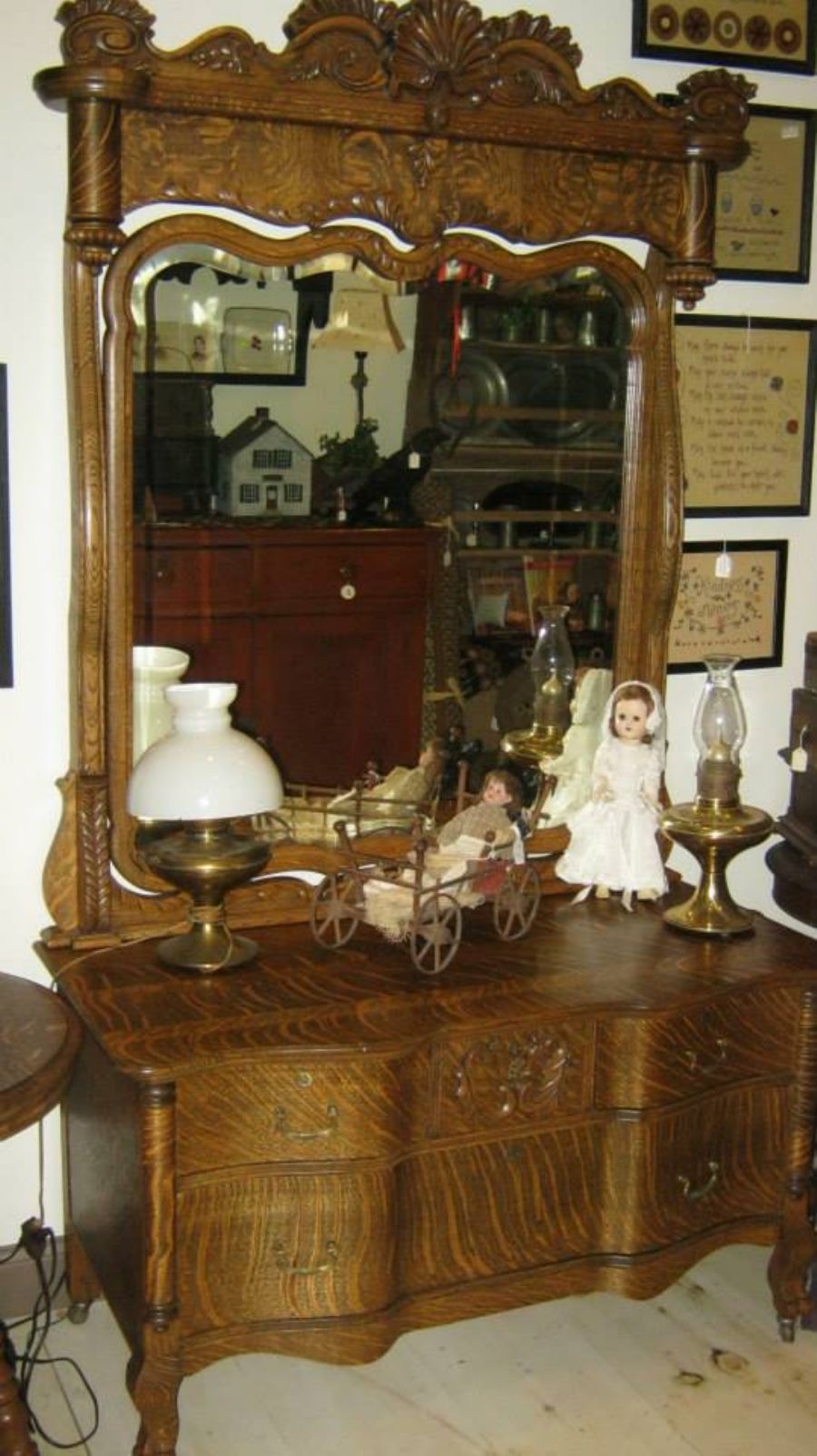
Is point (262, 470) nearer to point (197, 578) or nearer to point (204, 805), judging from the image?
point (197, 578)

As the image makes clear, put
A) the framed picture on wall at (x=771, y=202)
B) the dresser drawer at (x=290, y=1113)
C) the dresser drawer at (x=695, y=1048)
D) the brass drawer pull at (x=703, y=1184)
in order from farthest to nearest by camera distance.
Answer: the framed picture on wall at (x=771, y=202)
the brass drawer pull at (x=703, y=1184)
the dresser drawer at (x=695, y=1048)
the dresser drawer at (x=290, y=1113)

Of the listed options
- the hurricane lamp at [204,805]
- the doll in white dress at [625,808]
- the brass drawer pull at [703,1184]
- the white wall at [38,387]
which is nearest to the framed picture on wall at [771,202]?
the white wall at [38,387]

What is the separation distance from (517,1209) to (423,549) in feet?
3.27

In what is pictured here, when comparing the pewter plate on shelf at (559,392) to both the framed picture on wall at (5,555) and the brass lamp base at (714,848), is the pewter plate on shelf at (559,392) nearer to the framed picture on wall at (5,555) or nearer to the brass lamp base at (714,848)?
the brass lamp base at (714,848)

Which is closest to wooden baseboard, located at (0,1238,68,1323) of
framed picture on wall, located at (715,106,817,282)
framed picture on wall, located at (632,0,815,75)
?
framed picture on wall, located at (715,106,817,282)

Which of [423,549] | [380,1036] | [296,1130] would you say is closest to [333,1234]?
[296,1130]

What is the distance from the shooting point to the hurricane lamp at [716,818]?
240cm

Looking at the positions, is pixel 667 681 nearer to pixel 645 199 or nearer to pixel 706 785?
pixel 706 785

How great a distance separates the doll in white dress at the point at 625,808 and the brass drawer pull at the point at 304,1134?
25.9 inches

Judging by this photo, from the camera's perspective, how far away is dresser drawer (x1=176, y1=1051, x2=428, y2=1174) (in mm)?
1980

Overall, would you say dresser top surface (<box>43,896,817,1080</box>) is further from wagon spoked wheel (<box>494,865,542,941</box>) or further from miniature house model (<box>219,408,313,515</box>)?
miniature house model (<box>219,408,313,515</box>)

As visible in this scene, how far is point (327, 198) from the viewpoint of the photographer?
2203 millimetres

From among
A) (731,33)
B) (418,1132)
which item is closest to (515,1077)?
(418,1132)

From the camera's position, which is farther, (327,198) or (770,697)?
(770,697)
